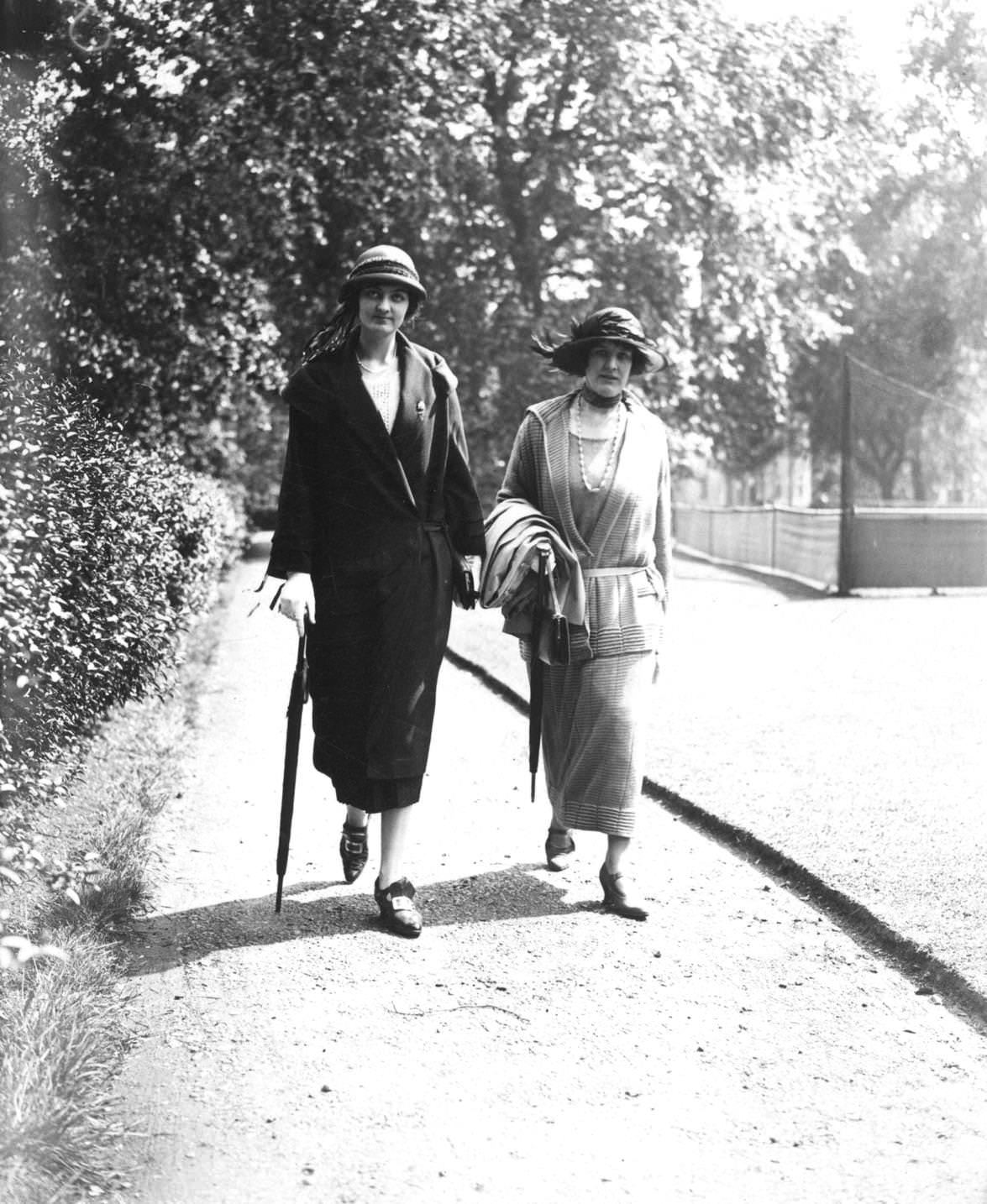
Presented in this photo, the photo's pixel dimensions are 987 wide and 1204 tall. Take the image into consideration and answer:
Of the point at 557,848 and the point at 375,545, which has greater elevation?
the point at 375,545

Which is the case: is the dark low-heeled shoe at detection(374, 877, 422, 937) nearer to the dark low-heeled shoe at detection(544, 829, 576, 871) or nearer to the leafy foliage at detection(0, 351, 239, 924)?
the dark low-heeled shoe at detection(544, 829, 576, 871)

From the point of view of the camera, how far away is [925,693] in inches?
387

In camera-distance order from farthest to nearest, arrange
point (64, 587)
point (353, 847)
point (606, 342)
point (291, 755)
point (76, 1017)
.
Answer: point (64, 587) → point (353, 847) → point (606, 342) → point (291, 755) → point (76, 1017)

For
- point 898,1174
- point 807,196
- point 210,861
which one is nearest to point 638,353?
point 210,861

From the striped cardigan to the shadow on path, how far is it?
93 centimetres

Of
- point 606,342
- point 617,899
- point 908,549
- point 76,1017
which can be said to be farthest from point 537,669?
point 908,549

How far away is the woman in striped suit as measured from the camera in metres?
5.20

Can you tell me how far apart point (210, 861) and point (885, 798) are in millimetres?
3006

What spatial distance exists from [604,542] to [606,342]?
718mm

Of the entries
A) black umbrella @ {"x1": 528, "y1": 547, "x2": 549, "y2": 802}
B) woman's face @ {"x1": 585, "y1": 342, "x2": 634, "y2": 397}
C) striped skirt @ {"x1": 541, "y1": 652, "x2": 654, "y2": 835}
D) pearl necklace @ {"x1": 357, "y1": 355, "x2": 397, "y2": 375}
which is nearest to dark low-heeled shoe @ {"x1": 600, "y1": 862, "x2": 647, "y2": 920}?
striped skirt @ {"x1": 541, "y1": 652, "x2": 654, "y2": 835}

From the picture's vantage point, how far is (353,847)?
526cm

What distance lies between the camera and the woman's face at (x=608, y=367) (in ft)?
17.0

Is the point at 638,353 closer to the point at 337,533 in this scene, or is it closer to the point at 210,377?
the point at 337,533

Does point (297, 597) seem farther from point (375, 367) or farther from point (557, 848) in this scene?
point (557, 848)
